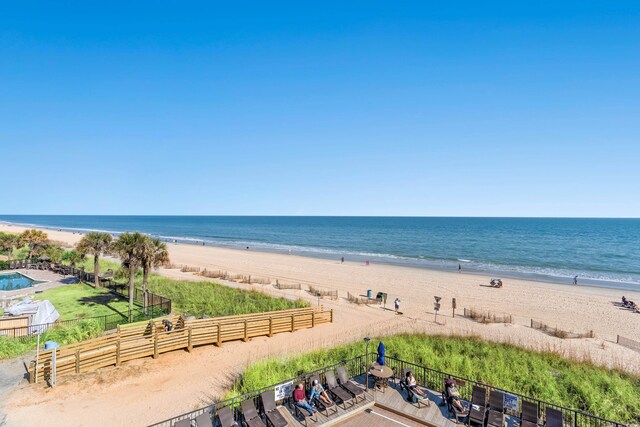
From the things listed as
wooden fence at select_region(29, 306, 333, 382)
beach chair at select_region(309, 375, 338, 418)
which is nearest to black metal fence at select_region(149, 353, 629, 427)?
beach chair at select_region(309, 375, 338, 418)

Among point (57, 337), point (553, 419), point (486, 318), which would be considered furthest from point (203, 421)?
point (486, 318)

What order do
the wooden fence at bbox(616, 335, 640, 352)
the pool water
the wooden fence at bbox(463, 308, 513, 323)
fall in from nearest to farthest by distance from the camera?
the wooden fence at bbox(616, 335, 640, 352) < the wooden fence at bbox(463, 308, 513, 323) < the pool water

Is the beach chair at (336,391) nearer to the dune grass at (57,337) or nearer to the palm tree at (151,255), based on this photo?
the dune grass at (57,337)

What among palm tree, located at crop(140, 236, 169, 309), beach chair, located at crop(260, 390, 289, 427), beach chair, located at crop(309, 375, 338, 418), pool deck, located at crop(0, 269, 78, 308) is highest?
palm tree, located at crop(140, 236, 169, 309)

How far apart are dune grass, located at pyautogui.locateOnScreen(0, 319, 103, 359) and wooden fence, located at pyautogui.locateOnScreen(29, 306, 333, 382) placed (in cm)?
162

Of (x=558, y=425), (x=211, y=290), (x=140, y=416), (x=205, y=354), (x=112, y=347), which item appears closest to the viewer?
(x=558, y=425)

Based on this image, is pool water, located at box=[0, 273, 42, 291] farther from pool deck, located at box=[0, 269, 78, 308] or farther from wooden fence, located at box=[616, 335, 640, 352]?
wooden fence, located at box=[616, 335, 640, 352]

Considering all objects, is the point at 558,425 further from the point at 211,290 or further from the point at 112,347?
the point at 211,290

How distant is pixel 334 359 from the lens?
601 inches

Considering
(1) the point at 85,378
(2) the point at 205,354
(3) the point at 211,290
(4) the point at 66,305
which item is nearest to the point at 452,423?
(2) the point at 205,354

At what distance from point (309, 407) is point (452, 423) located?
4.12 meters

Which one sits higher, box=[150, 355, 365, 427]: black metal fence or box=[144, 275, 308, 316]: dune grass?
box=[150, 355, 365, 427]: black metal fence

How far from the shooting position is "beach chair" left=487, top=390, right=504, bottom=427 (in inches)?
391

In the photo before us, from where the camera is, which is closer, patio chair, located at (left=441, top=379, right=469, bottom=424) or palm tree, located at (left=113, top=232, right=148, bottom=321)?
patio chair, located at (left=441, top=379, right=469, bottom=424)
